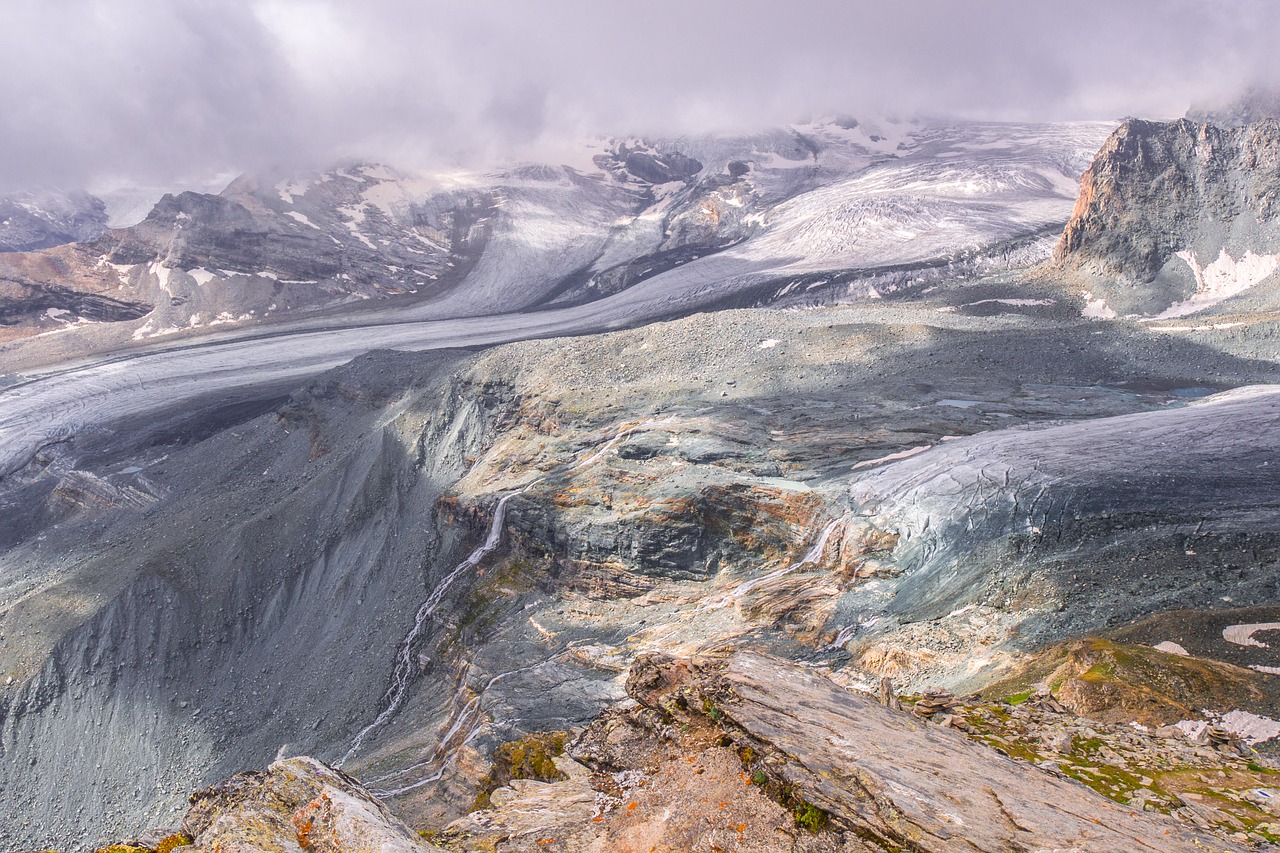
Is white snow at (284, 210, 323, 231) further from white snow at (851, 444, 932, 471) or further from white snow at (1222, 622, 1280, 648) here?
white snow at (1222, 622, 1280, 648)

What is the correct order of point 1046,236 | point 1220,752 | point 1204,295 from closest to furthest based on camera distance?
point 1220,752 < point 1204,295 < point 1046,236

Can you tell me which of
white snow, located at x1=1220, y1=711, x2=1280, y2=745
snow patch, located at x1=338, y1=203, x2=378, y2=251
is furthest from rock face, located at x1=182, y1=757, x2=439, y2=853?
snow patch, located at x1=338, y1=203, x2=378, y2=251

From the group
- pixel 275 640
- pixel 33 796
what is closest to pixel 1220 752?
pixel 275 640

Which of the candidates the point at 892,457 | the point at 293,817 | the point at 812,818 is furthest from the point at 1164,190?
the point at 293,817

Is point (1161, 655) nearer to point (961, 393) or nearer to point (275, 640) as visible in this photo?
point (961, 393)

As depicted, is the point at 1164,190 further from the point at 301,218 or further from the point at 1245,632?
the point at 301,218

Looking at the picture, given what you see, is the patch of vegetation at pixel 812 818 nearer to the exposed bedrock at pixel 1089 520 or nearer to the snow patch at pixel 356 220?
the exposed bedrock at pixel 1089 520
